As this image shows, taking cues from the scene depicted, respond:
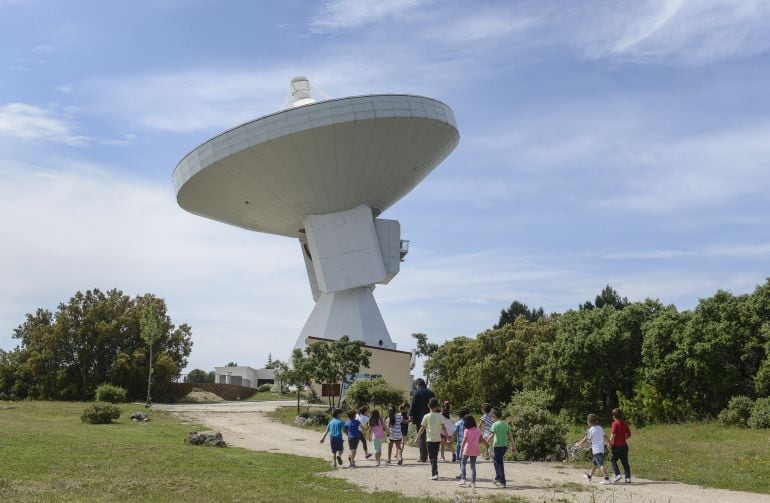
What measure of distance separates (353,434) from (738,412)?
12921 millimetres

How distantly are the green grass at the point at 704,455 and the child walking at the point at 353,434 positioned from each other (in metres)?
5.01

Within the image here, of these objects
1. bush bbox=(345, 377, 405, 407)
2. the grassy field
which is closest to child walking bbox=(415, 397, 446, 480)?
the grassy field

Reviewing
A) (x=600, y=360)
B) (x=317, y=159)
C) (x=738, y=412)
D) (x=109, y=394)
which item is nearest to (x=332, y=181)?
(x=317, y=159)

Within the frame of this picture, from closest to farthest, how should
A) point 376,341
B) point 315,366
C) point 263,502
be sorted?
point 263,502, point 315,366, point 376,341

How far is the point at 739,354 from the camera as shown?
79.3ft

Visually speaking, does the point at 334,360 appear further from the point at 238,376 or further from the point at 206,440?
the point at 238,376

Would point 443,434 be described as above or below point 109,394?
below

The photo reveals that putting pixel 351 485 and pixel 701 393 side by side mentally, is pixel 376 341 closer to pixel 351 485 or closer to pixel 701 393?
pixel 701 393

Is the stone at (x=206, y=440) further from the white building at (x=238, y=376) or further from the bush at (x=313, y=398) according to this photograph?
the white building at (x=238, y=376)

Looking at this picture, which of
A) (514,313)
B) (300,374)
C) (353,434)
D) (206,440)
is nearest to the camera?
(353,434)

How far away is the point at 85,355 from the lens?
149ft

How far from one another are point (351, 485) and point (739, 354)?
16965mm

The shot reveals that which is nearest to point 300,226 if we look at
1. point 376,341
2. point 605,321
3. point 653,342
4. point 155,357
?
point 376,341

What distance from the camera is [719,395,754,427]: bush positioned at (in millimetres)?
21750
